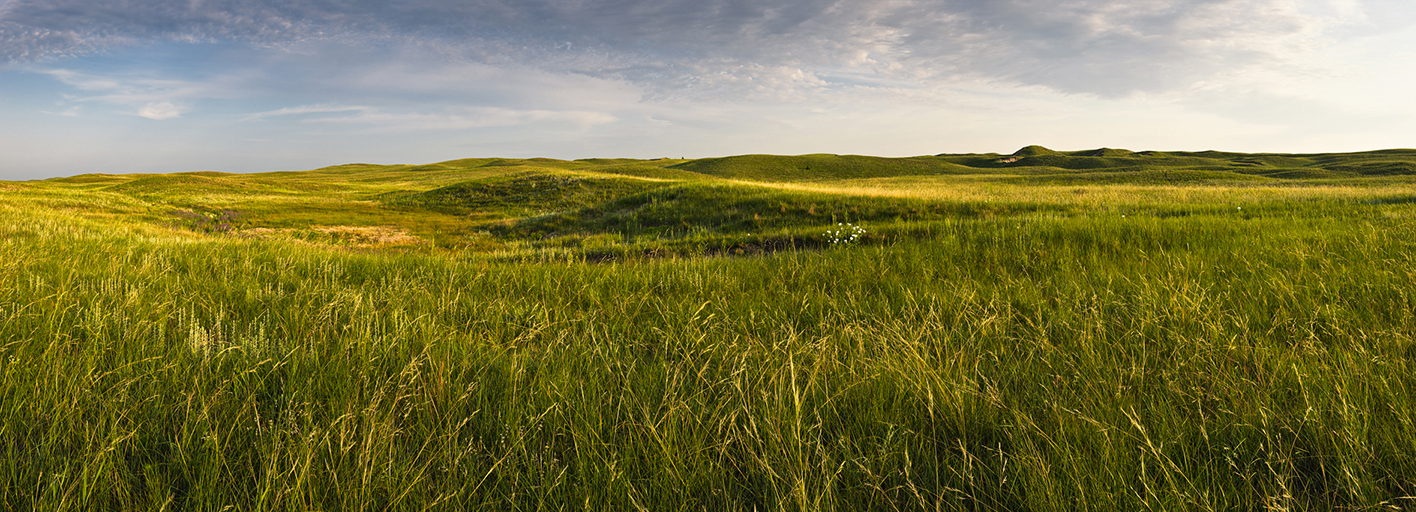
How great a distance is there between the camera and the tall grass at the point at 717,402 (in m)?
1.52

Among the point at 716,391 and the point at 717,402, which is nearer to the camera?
→ the point at 717,402

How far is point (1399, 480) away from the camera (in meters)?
1.55

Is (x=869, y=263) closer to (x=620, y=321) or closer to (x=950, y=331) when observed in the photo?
(x=950, y=331)

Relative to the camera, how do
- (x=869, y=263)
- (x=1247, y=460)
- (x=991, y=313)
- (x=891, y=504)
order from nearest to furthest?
(x=891, y=504) < (x=1247, y=460) < (x=991, y=313) < (x=869, y=263)

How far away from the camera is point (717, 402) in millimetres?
2002

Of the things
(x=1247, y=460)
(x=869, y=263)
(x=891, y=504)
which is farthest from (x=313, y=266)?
(x=1247, y=460)

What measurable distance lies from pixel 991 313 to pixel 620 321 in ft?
7.27

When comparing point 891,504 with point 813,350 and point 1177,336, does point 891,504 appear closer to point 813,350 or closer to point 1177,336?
point 813,350

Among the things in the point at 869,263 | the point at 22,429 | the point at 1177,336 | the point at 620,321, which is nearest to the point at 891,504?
the point at 1177,336

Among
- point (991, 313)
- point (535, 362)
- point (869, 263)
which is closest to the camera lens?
point (535, 362)

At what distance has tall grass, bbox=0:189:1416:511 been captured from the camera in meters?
1.52

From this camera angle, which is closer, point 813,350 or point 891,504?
point 891,504

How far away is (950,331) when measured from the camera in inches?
114

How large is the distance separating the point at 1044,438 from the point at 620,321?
230 cm
